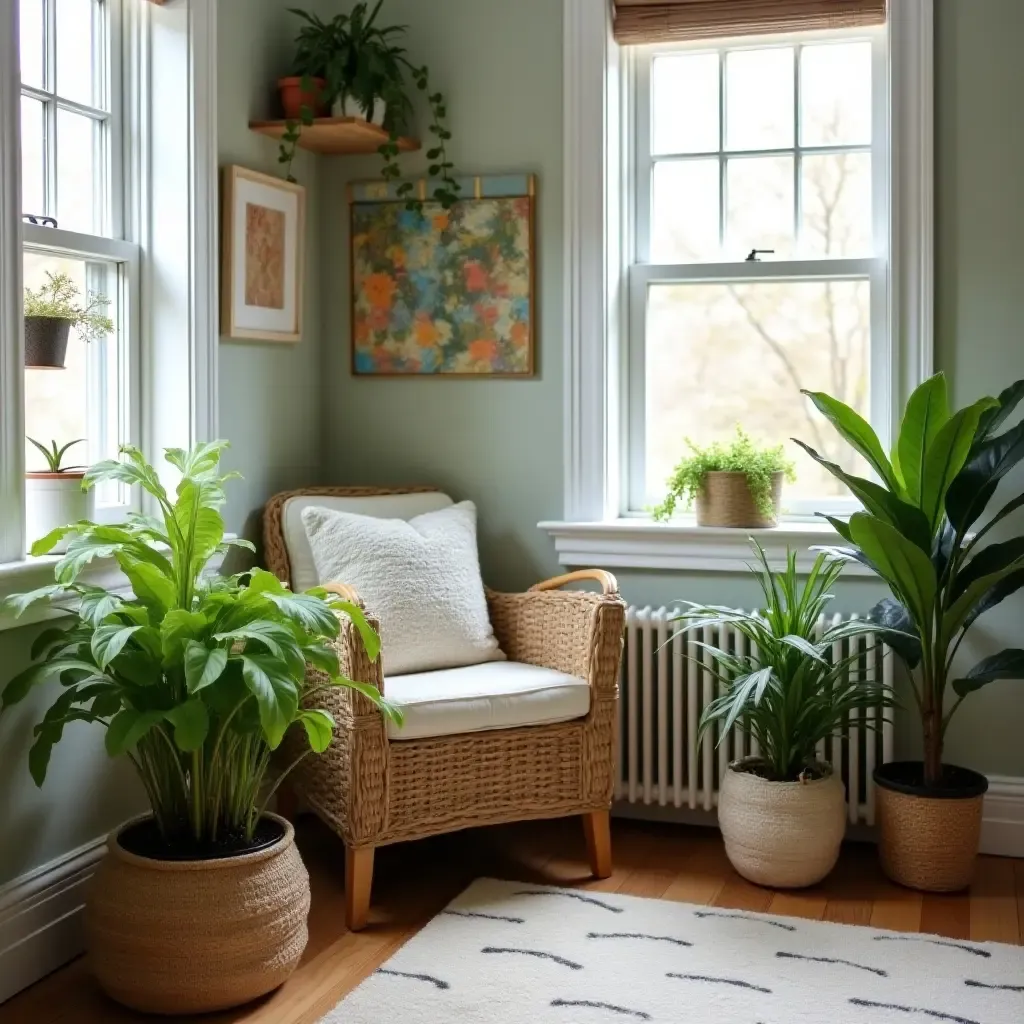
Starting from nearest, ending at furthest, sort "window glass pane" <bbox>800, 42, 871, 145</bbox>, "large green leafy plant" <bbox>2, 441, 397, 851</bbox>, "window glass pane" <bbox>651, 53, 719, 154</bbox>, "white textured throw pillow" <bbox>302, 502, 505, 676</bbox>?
"large green leafy plant" <bbox>2, 441, 397, 851</bbox>
"white textured throw pillow" <bbox>302, 502, 505, 676</bbox>
"window glass pane" <bbox>800, 42, 871, 145</bbox>
"window glass pane" <bbox>651, 53, 719, 154</bbox>

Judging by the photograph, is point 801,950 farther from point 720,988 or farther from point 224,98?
point 224,98

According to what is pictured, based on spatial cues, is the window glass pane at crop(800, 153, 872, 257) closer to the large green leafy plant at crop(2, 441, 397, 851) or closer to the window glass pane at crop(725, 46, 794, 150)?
the window glass pane at crop(725, 46, 794, 150)

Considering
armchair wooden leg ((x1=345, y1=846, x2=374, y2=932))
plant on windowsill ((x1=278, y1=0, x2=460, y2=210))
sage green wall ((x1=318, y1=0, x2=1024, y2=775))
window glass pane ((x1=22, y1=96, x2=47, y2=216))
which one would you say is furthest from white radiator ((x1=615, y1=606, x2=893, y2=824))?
window glass pane ((x1=22, y1=96, x2=47, y2=216))

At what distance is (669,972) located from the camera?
2713 millimetres

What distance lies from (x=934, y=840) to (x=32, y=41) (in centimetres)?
272

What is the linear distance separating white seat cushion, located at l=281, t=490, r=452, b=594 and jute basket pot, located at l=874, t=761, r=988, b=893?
4.66ft

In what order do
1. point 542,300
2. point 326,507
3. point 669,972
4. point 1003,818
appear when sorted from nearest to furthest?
1. point 669,972
2. point 1003,818
3. point 326,507
4. point 542,300

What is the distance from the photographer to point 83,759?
2926mm

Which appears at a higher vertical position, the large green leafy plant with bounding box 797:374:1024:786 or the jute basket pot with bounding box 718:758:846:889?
the large green leafy plant with bounding box 797:374:1024:786

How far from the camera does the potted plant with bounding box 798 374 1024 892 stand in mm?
3090

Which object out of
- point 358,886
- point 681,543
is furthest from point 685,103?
point 358,886

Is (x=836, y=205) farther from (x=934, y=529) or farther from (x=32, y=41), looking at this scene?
(x=32, y=41)

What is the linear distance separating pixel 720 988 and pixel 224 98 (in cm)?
241

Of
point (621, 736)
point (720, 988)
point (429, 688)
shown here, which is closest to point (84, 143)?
point (429, 688)
